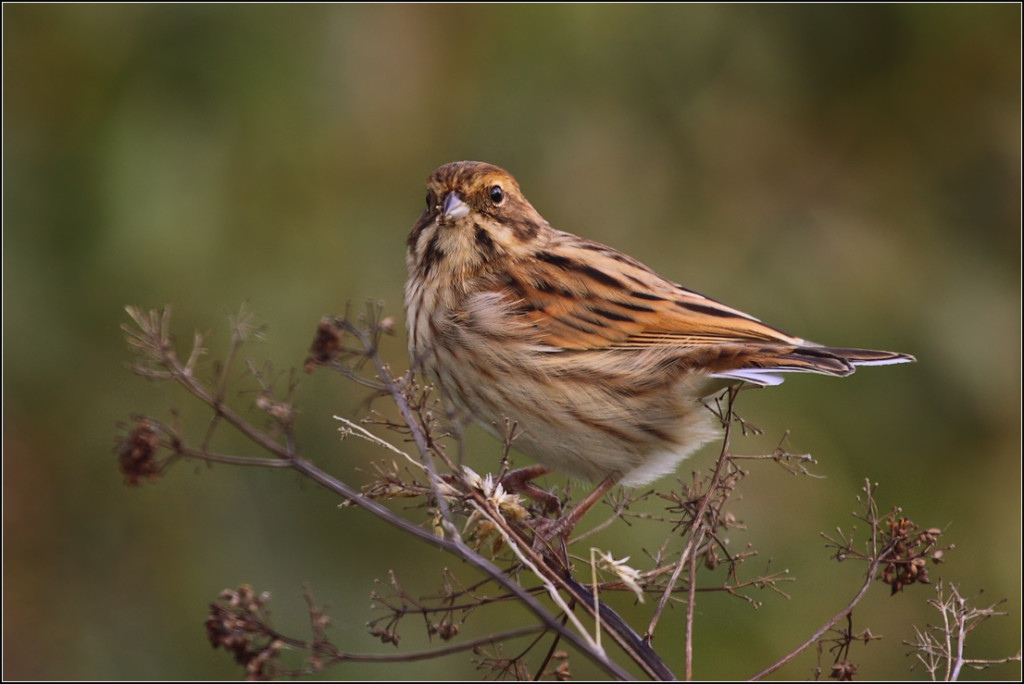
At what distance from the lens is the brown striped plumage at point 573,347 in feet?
13.5

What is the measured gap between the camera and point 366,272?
559cm

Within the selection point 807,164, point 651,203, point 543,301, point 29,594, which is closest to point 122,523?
point 29,594

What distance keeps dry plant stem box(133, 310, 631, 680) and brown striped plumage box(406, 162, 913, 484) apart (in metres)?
1.72

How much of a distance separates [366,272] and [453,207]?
129cm

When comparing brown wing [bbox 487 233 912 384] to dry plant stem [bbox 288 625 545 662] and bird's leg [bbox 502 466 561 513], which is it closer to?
bird's leg [bbox 502 466 561 513]

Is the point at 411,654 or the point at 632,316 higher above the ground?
the point at 632,316

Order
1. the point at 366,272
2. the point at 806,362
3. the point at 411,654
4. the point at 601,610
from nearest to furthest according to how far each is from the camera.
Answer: the point at 411,654, the point at 601,610, the point at 806,362, the point at 366,272

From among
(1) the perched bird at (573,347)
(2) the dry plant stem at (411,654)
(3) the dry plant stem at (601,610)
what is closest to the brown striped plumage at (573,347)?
(1) the perched bird at (573,347)

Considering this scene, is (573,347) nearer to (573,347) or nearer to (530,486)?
(573,347)

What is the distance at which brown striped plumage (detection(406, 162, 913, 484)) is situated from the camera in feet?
13.5

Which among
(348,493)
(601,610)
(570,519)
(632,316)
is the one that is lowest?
(570,519)

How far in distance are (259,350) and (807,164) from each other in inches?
126

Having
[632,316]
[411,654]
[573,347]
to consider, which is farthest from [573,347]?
[411,654]

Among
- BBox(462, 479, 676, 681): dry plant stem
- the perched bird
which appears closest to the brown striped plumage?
the perched bird
